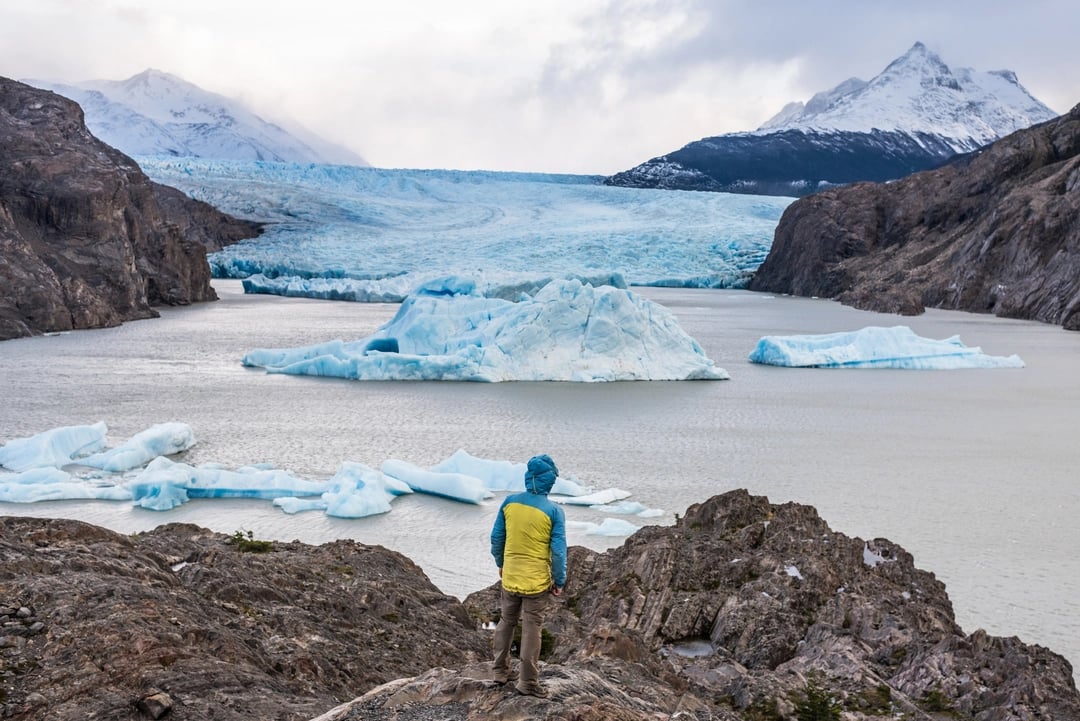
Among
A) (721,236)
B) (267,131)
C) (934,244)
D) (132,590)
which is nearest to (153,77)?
(267,131)

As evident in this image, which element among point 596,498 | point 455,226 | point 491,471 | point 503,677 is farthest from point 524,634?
point 455,226

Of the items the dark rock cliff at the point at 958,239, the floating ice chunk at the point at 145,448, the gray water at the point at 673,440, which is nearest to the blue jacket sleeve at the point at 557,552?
the gray water at the point at 673,440

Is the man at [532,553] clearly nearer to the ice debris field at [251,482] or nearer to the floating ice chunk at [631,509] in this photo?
the ice debris field at [251,482]

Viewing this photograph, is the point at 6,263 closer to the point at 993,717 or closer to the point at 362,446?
the point at 362,446

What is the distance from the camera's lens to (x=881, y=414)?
15.7 meters

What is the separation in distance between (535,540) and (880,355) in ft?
61.9

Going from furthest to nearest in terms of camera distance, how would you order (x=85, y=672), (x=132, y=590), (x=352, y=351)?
(x=352, y=351)
(x=132, y=590)
(x=85, y=672)

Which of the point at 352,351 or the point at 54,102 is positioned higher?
the point at 54,102

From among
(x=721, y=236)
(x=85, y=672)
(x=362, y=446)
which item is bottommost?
(x=362, y=446)

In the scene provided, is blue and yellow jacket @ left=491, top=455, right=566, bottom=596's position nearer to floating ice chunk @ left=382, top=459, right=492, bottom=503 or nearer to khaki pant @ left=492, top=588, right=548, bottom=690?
khaki pant @ left=492, top=588, right=548, bottom=690

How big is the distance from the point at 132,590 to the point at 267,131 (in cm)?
10780

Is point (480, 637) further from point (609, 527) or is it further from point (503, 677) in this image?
point (609, 527)

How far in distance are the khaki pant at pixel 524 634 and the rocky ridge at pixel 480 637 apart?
88 millimetres

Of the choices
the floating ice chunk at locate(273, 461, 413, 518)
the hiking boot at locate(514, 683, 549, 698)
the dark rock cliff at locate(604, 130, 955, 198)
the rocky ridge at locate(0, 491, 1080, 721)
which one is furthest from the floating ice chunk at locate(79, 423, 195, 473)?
the dark rock cliff at locate(604, 130, 955, 198)
